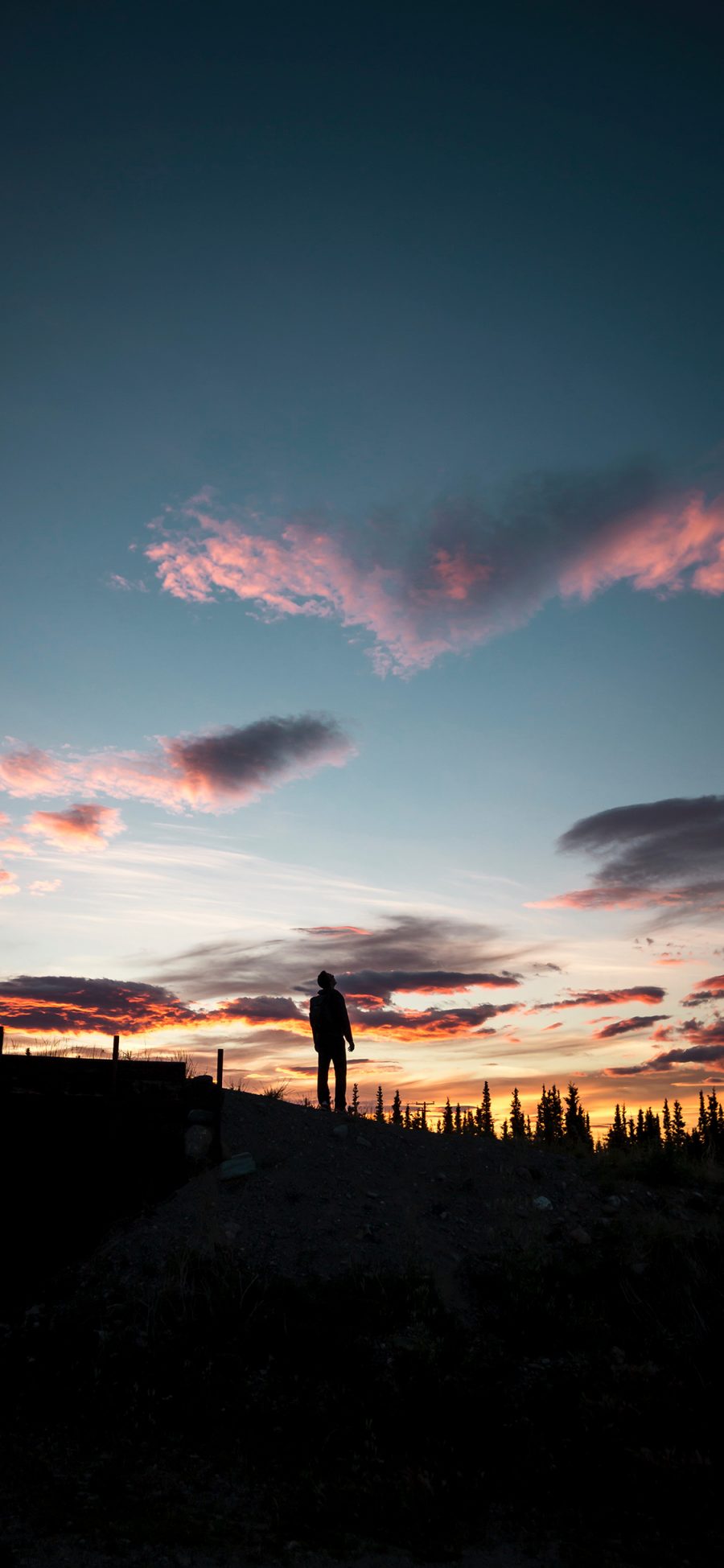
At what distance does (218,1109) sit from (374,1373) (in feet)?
18.7

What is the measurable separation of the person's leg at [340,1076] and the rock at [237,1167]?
13.8ft

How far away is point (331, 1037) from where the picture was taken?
19047 millimetres

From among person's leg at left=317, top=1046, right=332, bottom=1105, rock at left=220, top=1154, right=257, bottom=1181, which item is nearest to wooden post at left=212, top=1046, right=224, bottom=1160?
rock at left=220, top=1154, right=257, bottom=1181

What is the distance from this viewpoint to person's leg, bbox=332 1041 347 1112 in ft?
62.6

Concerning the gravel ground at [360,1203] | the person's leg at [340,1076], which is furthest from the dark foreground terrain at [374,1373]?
the person's leg at [340,1076]

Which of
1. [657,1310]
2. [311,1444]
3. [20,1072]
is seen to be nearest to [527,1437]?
[311,1444]

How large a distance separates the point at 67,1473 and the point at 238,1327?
2865 millimetres

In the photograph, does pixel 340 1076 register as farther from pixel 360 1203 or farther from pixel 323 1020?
pixel 360 1203

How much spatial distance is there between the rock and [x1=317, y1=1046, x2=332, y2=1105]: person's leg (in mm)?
4097

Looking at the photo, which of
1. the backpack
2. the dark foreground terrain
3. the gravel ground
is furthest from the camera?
the backpack

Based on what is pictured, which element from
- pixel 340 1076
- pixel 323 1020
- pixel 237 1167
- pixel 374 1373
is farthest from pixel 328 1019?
pixel 374 1373

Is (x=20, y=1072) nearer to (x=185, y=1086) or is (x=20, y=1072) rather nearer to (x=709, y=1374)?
(x=185, y=1086)

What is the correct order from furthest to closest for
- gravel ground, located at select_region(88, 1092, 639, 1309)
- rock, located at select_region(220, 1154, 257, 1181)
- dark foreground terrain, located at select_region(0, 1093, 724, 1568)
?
rock, located at select_region(220, 1154, 257, 1181), gravel ground, located at select_region(88, 1092, 639, 1309), dark foreground terrain, located at select_region(0, 1093, 724, 1568)

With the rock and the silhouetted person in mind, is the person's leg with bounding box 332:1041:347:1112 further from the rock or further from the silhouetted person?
the rock
